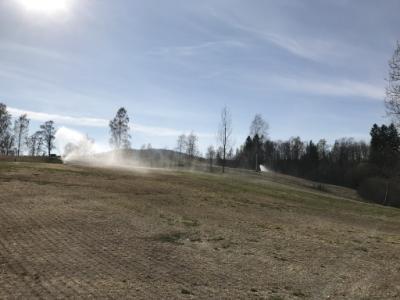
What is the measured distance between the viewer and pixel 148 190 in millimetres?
24625

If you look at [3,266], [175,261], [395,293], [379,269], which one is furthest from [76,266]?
[379,269]

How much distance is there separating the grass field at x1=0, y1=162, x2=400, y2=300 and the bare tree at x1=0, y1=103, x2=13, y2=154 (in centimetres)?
7590

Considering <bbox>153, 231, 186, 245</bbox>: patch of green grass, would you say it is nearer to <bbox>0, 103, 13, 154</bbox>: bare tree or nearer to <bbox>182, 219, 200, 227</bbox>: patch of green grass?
<bbox>182, 219, 200, 227</bbox>: patch of green grass

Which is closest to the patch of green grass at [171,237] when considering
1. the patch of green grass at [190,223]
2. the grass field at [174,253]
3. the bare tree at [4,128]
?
the grass field at [174,253]

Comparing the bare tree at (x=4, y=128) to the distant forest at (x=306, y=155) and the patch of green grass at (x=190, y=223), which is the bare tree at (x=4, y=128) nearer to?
the distant forest at (x=306, y=155)

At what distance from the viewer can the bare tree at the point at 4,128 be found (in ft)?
285

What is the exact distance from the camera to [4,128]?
88.9m

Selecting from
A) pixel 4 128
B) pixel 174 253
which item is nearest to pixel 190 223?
pixel 174 253

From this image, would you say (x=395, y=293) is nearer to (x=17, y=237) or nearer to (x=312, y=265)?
(x=312, y=265)

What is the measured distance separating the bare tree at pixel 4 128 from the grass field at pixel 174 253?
75.9m

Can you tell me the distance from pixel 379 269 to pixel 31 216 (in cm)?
1071

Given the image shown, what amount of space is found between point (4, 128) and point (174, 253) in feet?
292

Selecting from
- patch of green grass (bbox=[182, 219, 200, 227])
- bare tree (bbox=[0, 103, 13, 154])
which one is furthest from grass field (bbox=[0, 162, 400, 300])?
bare tree (bbox=[0, 103, 13, 154])

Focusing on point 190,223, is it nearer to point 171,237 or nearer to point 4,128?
point 171,237
